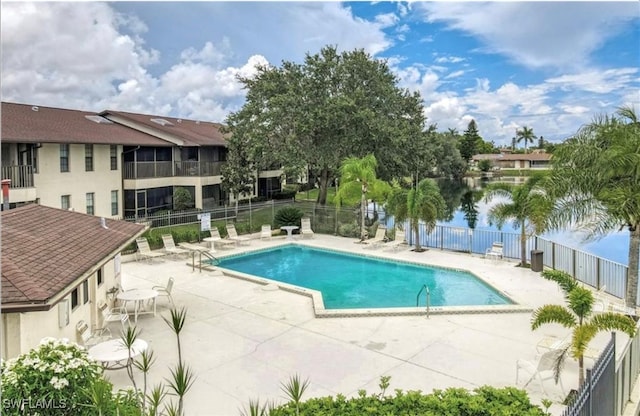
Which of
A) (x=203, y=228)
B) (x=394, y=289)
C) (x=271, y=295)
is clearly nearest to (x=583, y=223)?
(x=394, y=289)

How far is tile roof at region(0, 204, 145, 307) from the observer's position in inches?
289

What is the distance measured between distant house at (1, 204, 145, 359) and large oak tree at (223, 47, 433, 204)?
15934 mm

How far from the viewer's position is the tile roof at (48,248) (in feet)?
24.1

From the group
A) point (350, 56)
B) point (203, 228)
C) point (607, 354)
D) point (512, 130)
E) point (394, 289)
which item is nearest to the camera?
point (607, 354)

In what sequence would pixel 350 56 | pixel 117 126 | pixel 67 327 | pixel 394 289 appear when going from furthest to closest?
pixel 117 126 → pixel 350 56 → pixel 394 289 → pixel 67 327

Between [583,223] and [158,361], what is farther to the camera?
[583,223]

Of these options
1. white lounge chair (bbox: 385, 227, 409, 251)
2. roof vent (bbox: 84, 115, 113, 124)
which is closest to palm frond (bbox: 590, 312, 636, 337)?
white lounge chair (bbox: 385, 227, 409, 251)

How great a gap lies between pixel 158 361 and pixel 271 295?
5541mm

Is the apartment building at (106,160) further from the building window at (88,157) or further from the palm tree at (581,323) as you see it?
the palm tree at (581,323)

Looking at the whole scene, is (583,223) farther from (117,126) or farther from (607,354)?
(117,126)

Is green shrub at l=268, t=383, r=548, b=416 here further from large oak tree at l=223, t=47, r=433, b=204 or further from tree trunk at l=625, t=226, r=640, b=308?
large oak tree at l=223, t=47, r=433, b=204

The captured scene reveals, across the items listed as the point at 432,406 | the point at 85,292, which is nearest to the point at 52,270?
the point at 85,292

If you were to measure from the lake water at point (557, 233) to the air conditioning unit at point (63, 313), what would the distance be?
12.0m

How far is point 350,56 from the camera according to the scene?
1131 inches
